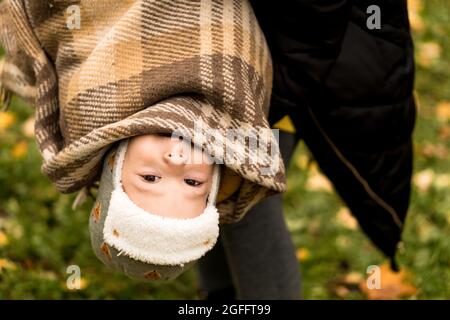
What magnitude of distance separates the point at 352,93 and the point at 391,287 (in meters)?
0.81

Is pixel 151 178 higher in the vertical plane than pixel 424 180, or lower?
higher

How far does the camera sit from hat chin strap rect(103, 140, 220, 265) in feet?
3.07

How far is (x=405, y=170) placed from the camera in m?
1.39

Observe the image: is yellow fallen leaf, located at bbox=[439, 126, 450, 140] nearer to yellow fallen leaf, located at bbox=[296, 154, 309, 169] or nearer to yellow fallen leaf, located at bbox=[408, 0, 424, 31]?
yellow fallen leaf, located at bbox=[296, 154, 309, 169]

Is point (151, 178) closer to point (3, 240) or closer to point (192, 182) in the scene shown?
point (192, 182)

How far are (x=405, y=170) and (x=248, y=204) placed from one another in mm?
424

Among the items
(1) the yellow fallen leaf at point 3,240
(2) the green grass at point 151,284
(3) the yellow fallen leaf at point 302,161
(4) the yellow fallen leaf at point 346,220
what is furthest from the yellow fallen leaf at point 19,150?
(4) the yellow fallen leaf at point 346,220

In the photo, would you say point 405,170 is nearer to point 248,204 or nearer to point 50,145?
point 248,204

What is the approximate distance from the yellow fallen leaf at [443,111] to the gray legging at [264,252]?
1.30m

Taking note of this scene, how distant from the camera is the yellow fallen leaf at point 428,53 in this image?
9.44ft

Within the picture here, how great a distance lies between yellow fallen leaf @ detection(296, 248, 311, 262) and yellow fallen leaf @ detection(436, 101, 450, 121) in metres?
0.90

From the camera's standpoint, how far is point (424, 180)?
7.35 ft

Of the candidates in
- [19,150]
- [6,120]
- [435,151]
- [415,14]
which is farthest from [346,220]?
[415,14]
